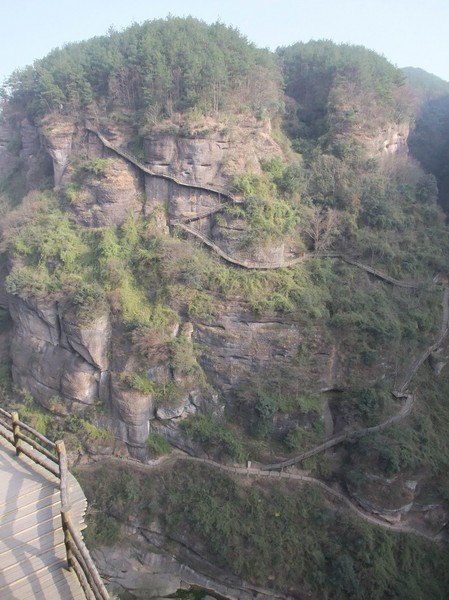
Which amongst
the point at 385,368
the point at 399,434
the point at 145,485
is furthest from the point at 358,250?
the point at 145,485

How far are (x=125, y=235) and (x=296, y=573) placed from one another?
18.1 metres

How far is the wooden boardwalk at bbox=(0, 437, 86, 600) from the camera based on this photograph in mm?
5121

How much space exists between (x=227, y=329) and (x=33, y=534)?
1567 centimetres

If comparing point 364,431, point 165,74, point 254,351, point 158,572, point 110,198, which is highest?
point 165,74

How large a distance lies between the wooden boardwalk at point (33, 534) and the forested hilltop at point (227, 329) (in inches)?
549

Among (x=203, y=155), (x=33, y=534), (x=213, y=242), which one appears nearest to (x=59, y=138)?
(x=203, y=155)

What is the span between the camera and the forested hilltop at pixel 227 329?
1898cm

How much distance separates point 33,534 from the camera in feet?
18.5

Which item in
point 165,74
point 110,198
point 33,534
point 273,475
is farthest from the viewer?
point 165,74

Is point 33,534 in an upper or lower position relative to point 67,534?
lower

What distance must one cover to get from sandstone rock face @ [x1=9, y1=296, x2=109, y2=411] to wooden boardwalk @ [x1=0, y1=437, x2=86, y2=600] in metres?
14.5

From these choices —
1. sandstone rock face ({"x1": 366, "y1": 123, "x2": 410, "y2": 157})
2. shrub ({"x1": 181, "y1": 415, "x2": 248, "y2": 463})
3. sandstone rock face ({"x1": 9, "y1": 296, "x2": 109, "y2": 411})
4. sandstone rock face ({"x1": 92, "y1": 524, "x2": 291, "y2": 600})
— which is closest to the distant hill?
sandstone rock face ({"x1": 366, "y1": 123, "x2": 410, "y2": 157})

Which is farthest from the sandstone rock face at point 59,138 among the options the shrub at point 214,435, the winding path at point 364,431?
the winding path at point 364,431

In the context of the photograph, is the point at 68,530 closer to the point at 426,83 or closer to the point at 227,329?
the point at 227,329
